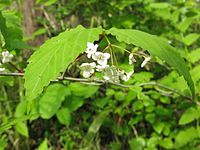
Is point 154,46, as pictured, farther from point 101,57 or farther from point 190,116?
point 190,116

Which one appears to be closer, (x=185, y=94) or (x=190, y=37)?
(x=185, y=94)

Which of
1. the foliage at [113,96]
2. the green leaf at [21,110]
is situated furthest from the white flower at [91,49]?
the green leaf at [21,110]

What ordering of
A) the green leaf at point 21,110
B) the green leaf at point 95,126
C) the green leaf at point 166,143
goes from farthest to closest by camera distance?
1. the green leaf at point 95,126
2. the green leaf at point 166,143
3. the green leaf at point 21,110

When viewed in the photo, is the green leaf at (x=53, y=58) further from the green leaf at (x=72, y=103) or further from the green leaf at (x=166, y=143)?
the green leaf at (x=166, y=143)

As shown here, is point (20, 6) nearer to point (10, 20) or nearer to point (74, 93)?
point (74, 93)

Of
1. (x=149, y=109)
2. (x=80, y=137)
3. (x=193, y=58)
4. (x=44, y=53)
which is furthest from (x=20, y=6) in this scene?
(x=44, y=53)

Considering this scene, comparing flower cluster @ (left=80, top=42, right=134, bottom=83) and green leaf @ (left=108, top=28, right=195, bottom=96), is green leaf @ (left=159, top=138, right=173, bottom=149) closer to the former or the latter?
flower cluster @ (left=80, top=42, right=134, bottom=83)

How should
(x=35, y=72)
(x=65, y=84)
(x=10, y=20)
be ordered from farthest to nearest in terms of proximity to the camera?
(x=65, y=84)
(x=10, y=20)
(x=35, y=72)
